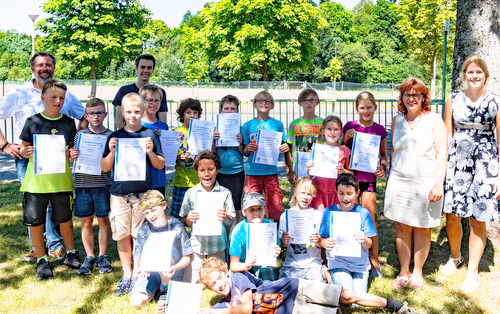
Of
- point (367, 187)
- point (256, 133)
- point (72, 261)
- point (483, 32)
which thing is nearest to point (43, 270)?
point (72, 261)

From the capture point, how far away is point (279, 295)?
3.70 meters

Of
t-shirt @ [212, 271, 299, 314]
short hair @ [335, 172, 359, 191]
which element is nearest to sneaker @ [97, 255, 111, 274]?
t-shirt @ [212, 271, 299, 314]

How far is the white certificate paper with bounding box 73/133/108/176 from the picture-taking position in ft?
14.5

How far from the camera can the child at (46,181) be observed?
439 centimetres

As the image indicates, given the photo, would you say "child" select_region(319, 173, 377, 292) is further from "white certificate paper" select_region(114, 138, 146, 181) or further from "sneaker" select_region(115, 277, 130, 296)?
"sneaker" select_region(115, 277, 130, 296)

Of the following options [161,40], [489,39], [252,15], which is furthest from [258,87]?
[161,40]

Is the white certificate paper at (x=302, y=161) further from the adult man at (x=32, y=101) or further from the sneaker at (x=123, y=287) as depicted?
the adult man at (x=32, y=101)

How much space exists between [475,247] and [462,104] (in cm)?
145

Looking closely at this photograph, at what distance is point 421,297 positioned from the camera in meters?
4.19

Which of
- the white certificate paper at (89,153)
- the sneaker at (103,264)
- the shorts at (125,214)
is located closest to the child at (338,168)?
the shorts at (125,214)

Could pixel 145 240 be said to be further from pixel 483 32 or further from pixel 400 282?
pixel 483 32

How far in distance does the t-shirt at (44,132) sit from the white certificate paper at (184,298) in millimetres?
1883

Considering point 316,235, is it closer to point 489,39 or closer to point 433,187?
point 433,187

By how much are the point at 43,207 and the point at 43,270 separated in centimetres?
68
